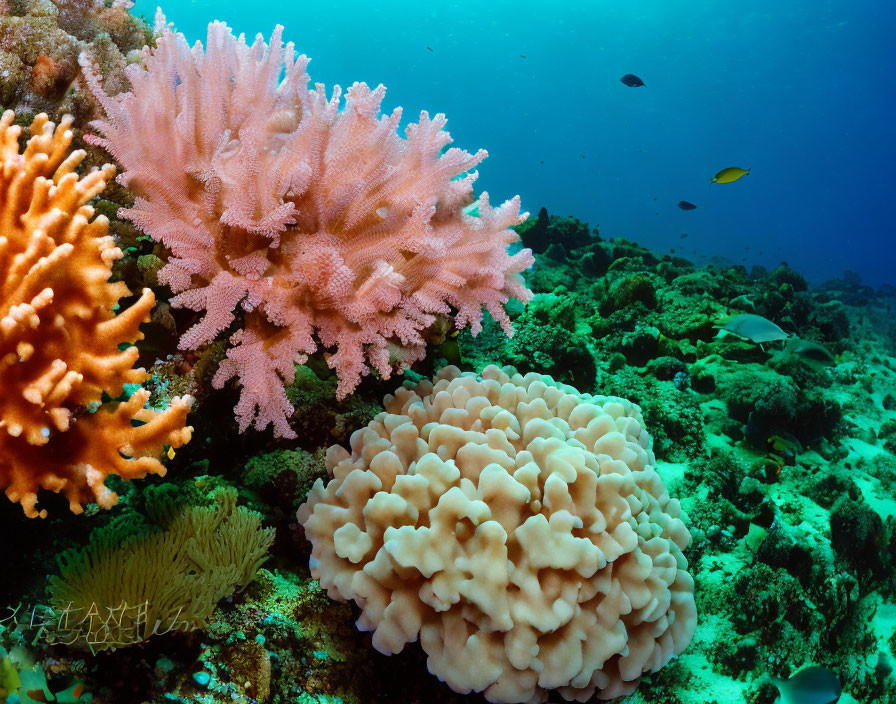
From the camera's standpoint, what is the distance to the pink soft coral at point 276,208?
2193 mm

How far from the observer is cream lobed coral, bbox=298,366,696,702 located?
1921 mm

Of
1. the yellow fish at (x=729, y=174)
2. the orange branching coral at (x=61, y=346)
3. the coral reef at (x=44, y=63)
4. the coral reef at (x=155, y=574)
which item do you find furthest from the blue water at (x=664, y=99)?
the orange branching coral at (x=61, y=346)

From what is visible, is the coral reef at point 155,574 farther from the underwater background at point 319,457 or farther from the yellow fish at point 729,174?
the yellow fish at point 729,174

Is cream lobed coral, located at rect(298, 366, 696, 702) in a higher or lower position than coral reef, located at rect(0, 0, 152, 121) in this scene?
lower

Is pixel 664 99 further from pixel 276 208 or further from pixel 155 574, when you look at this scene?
pixel 155 574

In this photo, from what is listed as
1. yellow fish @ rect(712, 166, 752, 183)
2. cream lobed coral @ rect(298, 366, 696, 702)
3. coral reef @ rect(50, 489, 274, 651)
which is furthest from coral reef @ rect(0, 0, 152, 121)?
yellow fish @ rect(712, 166, 752, 183)

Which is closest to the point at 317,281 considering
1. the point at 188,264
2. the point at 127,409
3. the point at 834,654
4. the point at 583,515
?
the point at 188,264

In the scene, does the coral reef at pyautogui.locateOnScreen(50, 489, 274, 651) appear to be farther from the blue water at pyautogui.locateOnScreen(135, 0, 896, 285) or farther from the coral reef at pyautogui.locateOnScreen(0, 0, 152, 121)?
the blue water at pyautogui.locateOnScreen(135, 0, 896, 285)

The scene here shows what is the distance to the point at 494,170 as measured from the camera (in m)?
113

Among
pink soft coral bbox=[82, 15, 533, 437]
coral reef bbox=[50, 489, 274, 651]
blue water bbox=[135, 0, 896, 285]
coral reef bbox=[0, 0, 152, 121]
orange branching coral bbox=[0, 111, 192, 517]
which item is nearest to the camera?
orange branching coral bbox=[0, 111, 192, 517]

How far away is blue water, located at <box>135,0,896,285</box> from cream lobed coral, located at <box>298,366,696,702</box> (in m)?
64.2

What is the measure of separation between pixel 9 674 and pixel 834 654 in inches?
167

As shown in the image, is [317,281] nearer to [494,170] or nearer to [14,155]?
[14,155]

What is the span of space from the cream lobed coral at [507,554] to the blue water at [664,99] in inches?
2527
